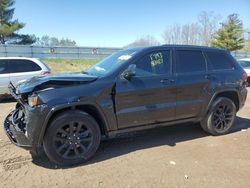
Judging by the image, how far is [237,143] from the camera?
5863 mm

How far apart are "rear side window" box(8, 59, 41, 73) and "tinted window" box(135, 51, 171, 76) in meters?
6.86

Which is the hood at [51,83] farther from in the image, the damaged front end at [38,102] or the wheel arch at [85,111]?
the wheel arch at [85,111]

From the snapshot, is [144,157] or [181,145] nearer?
[144,157]

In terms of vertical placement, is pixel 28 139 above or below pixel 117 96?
below

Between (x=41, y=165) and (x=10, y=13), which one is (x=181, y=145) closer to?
(x=41, y=165)

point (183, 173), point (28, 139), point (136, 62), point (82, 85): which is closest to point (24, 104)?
point (28, 139)

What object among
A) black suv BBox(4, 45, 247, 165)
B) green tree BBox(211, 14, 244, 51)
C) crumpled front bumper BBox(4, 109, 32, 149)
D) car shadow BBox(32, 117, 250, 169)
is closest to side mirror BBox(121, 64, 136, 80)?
black suv BBox(4, 45, 247, 165)

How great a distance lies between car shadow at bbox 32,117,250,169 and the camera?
505 cm

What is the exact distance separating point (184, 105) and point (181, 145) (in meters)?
0.77

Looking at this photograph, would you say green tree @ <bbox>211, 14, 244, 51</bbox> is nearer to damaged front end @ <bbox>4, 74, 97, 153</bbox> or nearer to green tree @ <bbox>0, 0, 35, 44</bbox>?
green tree @ <bbox>0, 0, 35, 44</bbox>

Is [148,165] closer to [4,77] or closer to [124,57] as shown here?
[124,57]

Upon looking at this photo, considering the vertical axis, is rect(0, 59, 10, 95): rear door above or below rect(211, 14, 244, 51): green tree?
below

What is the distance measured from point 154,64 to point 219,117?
196cm

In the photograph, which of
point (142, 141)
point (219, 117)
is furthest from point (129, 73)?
point (219, 117)
